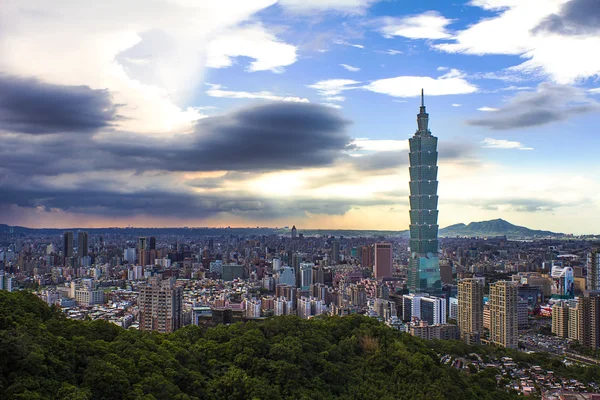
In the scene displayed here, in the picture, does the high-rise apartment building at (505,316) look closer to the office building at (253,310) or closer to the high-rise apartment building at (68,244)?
the office building at (253,310)

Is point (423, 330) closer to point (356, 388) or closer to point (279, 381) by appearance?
point (356, 388)

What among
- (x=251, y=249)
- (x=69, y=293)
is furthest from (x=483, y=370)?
(x=251, y=249)

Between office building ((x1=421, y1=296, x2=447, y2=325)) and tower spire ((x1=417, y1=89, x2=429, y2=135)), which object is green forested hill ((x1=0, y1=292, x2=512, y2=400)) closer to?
office building ((x1=421, y1=296, x2=447, y2=325))

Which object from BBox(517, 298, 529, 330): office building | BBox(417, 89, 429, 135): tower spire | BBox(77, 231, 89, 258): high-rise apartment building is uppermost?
BBox(417, 89, 429, 135): tower spire

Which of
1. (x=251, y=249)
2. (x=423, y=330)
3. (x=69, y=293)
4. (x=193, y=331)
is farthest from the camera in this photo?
(x=251, y=249)

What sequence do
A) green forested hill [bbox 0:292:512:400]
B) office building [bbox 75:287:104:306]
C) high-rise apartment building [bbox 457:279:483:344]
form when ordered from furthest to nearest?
office building [bbox 75:287:104:306]
high-rise apartment building [bbox 457:279:483:344]
green forested hill [bbox 0:292:512:400]

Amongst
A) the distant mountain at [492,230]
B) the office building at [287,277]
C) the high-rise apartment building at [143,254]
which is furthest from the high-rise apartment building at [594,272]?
the distant mountain at [492,230]

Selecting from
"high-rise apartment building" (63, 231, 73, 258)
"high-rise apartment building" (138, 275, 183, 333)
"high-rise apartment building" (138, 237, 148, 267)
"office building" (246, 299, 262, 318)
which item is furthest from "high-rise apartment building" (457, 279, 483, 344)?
"high-rise apartment building" (63, 231, 73, 258)
